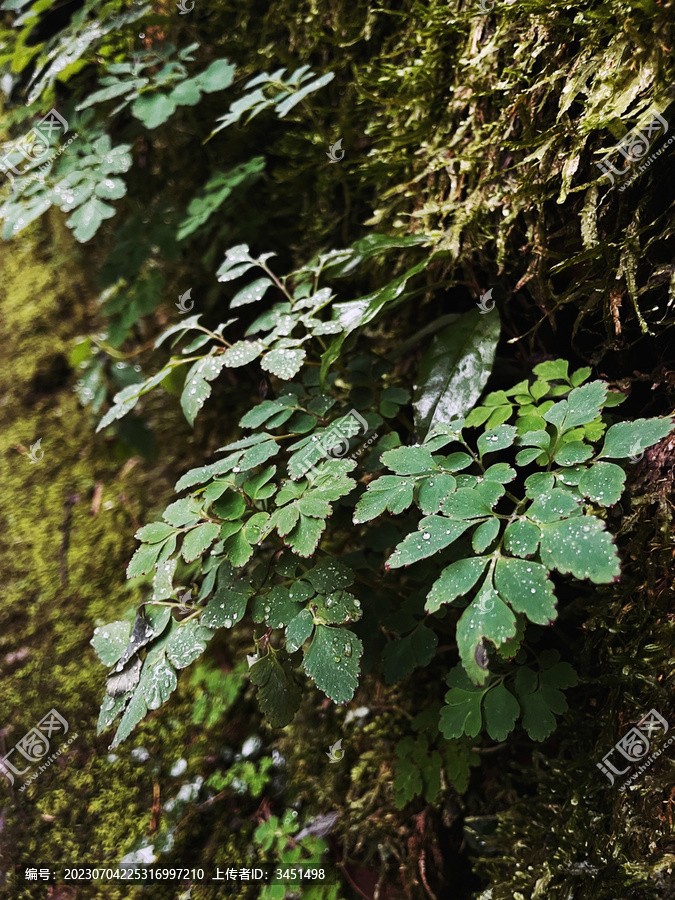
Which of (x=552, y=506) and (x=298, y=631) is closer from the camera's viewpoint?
(x=552, y=506)

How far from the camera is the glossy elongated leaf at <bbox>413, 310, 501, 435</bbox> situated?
1293 mm

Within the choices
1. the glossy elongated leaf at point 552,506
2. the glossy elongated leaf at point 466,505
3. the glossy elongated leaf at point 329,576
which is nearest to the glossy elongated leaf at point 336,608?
the glossy elongated leaf at point 329,576

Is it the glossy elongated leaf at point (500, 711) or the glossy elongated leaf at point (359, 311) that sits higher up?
the glossy elongated leaf at point (359, 311)

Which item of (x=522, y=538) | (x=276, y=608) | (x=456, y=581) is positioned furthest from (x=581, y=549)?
(x=276, y=608)

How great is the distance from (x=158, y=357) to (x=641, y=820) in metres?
2.10

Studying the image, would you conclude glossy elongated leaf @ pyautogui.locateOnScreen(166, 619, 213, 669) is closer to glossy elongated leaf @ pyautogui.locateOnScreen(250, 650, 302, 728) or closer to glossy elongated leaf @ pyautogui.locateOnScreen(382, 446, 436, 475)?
glossy elongated leaf @ pyautogui.locateOnScreen(250, 650, 302, 728)

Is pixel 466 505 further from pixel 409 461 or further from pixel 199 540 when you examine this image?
pixel 199 540

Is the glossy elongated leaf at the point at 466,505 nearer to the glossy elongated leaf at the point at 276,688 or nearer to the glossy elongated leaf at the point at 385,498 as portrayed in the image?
the glossy elongated leaf at the point at 385,498

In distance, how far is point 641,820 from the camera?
3.50 feet

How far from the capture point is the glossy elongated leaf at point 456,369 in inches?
50.9

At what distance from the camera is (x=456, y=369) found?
1.33 m

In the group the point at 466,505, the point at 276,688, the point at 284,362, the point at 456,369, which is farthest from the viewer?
the point at 456,369

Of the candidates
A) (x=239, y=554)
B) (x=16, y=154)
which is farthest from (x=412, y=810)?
(x=16, y=154)

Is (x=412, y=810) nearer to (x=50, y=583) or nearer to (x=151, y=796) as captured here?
(x=151, y=796)
